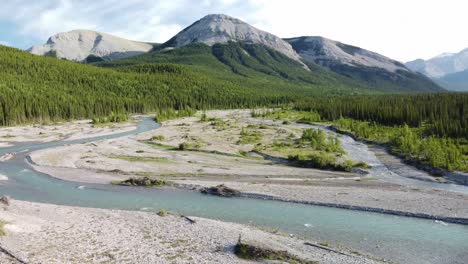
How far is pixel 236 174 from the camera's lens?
54.0m

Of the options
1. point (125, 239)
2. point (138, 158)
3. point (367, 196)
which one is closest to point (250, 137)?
point (138, 158)

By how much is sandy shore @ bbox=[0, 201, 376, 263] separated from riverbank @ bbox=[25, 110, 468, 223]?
12.6m

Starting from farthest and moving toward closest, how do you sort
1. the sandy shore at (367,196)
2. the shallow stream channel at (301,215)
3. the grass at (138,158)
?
the grass at (138,158) → the sandy shore at (367,196) → the shallow stream channel at (301,215)

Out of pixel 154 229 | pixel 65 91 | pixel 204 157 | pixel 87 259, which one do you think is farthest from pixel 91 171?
pixel 65 91

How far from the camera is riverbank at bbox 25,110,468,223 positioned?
3912 cm

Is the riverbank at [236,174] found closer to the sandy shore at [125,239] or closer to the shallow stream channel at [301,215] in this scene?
the shallow stream channel at [301,215]

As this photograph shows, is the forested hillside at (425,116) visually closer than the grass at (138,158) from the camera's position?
No

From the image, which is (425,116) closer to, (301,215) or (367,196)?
(367,196)

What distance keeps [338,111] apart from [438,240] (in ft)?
361

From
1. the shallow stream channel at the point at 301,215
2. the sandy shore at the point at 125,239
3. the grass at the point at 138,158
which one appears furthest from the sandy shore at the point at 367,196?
the grass at the point at 138,158

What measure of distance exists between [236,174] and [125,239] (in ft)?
86.6

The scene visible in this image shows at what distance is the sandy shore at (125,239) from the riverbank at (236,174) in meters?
12.6

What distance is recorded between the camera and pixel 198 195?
143 ft

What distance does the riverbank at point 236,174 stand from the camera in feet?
128
